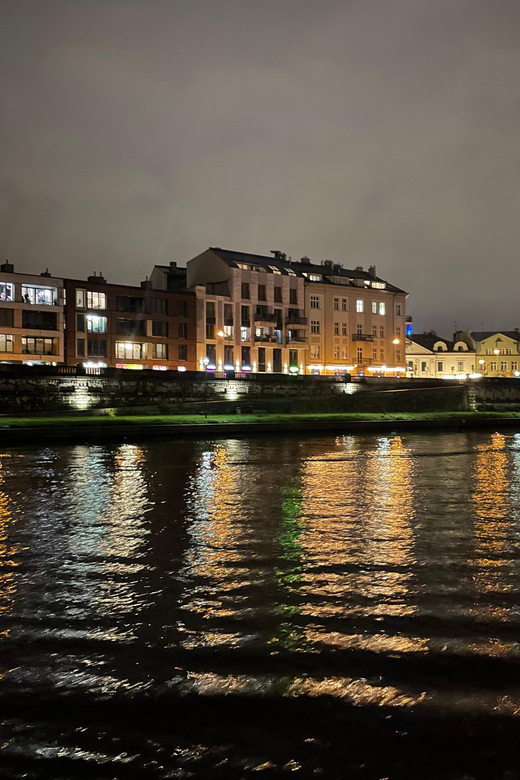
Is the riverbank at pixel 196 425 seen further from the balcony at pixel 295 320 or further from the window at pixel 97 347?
the balcony at pixel 295 320

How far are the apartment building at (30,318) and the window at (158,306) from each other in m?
10.1

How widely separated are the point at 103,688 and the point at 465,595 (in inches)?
171

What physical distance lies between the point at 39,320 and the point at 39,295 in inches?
103

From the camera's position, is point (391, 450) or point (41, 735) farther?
point (391, 450)

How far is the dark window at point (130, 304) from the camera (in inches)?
2830

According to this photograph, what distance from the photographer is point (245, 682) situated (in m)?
5.19

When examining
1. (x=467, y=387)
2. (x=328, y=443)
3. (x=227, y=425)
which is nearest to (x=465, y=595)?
(x=328, y=443)

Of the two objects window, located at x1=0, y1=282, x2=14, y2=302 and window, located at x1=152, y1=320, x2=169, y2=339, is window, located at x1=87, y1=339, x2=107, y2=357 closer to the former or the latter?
window, located at x1=152, y1=320, x2=169, y2=339

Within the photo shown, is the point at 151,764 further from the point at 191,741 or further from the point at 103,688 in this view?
the point at 103,688

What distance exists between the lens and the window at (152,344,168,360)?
74.4 meters

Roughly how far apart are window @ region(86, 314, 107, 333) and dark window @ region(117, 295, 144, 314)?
2307 mm

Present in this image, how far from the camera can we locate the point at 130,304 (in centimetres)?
7288

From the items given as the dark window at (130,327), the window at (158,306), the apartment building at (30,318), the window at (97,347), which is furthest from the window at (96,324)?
the window at (158,306)

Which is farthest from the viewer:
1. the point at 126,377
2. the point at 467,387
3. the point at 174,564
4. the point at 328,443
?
the point at 467,387
